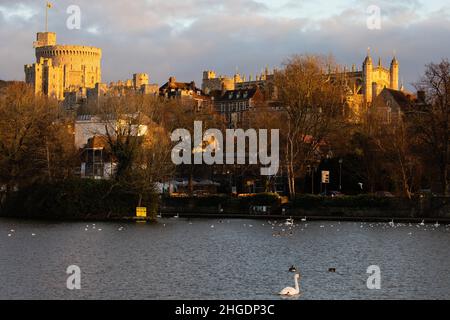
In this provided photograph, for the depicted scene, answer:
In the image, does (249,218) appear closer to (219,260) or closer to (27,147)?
(27,147)

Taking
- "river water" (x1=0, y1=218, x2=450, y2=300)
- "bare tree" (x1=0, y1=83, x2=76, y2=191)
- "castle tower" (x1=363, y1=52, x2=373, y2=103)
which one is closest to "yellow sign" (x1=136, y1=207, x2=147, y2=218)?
"river water" (x1=0, y1=218, x2=450, y2=300)

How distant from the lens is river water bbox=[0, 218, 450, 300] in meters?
32.9

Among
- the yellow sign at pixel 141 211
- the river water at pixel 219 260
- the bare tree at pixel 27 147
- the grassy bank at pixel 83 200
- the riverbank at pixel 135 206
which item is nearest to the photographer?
the river water at pixel 219 260

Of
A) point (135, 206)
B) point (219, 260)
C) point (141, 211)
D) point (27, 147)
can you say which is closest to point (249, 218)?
point (141, 211)

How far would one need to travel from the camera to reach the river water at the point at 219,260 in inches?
1294

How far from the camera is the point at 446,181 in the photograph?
2970 inches

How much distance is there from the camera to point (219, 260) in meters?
43.0

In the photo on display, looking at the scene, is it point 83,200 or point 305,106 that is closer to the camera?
point 83,200

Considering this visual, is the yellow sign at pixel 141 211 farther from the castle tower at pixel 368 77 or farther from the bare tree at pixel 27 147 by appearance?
the castle tower at pixel 368 77

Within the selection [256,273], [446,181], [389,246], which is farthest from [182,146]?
[256,273]

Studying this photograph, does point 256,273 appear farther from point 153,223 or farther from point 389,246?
point 153,223

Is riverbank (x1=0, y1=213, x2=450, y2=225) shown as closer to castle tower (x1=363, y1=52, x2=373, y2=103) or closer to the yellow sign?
the yellow sign

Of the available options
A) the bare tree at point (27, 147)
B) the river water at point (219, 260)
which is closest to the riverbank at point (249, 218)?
the river water at point (219, 260)

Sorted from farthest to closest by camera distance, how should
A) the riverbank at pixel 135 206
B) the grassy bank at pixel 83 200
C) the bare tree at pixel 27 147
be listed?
the bare tree at pixel 27 147, the riverbank at pixel 135 206, the grassy bank at pixel 83 200
